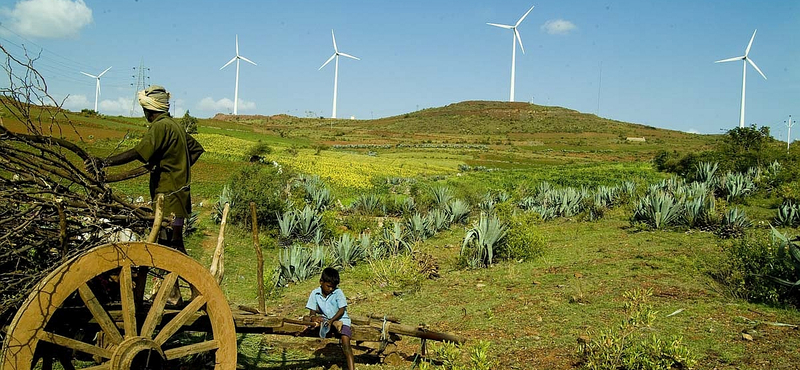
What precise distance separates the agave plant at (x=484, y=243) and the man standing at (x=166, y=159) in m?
6.17

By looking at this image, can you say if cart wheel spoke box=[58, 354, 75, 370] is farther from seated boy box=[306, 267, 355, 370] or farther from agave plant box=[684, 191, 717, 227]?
agave plant box=[684, 191, 717, 227]

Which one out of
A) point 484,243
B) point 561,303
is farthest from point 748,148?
point 561,303

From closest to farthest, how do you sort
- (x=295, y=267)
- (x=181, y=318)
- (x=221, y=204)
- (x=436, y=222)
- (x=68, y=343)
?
(x=68, y=343) → (x=181, y=318) → (x=295, y=267) → (x=436, y=222) → (x=221, y=204)

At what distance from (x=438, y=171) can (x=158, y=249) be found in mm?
31769

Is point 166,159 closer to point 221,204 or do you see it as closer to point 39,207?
point 39,207

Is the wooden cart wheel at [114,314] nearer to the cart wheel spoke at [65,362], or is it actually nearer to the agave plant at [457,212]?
the cart wheel spoke at [65,362]

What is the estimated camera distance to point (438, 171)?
113ft

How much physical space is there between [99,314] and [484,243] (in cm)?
731

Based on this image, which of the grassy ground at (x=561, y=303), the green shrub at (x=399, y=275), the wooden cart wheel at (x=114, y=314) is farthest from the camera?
the green shrub at (x=399, y=275)

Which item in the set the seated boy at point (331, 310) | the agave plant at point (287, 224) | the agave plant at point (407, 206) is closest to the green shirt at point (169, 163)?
the seated boy at point (331, 310)

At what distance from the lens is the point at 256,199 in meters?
13.5

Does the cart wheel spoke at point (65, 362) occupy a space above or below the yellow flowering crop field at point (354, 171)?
below

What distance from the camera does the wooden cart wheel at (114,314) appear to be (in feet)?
8.39

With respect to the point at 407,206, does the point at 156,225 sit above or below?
above
